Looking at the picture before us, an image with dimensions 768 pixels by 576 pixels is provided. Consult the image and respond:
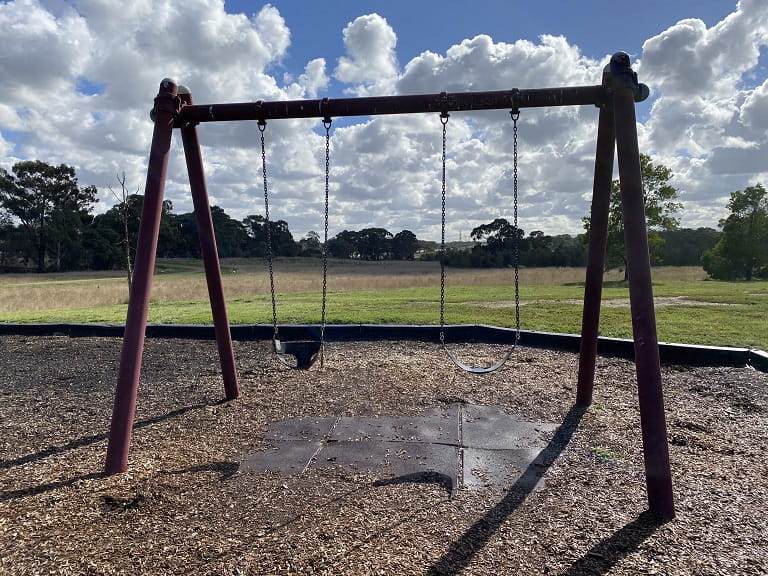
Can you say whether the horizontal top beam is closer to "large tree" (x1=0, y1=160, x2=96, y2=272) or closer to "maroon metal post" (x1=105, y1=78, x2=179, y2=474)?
"maroon metal post" (x1=105, y1=78, x2=179, y2=474)

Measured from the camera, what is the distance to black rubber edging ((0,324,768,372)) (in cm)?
608

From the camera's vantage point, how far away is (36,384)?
571 centimetres

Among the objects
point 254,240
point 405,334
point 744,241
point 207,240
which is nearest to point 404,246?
point 254,240

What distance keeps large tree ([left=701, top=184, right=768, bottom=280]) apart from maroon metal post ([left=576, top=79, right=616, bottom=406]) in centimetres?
2517

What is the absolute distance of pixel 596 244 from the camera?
4.39 metres

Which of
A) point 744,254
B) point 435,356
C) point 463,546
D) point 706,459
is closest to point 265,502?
point 463,546

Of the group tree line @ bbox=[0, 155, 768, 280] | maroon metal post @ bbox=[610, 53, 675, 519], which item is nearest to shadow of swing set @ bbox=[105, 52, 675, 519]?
maroon metal post @ bbox=[610, 53, 675, 519]

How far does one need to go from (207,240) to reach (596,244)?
3.38 m

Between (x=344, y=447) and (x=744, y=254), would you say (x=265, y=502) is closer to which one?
(x=344, y=447)

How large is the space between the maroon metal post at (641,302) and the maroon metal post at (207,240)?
3.23m

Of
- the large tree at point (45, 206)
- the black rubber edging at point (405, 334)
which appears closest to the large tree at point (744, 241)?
the black rubber edging at point (405, 334)

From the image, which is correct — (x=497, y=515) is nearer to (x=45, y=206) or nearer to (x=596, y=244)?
(x=596, y=244)

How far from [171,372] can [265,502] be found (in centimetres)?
365

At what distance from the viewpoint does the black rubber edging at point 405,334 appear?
19.9ft
